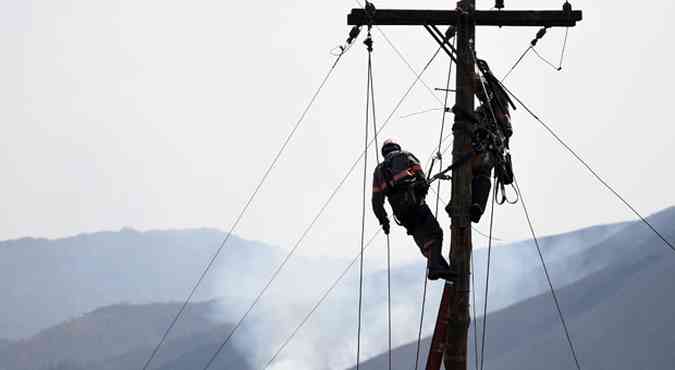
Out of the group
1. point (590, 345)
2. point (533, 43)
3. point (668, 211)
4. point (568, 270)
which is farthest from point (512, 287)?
point (533, 43)

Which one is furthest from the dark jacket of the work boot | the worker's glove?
the work boot

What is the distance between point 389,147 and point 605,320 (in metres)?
136

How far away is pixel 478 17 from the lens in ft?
62.4

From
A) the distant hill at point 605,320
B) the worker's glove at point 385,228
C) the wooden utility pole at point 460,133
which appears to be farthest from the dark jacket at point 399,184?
the distant hill at point 605,320

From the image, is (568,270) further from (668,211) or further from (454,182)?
(454,182)

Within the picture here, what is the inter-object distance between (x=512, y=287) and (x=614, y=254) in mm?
17531

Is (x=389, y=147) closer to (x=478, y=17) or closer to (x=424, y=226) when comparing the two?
(x=424, y=226)

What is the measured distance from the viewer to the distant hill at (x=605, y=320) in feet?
441

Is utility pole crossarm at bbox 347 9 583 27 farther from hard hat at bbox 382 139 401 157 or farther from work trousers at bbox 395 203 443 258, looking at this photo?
work trousers at bbox 395 203 443 258

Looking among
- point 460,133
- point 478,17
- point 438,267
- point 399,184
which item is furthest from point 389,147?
point 478,17

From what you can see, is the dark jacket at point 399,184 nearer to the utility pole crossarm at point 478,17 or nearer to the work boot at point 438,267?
the work boot at point 438,267

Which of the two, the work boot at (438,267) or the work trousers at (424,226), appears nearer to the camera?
the work boot at (438,267)

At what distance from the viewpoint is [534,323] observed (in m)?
178

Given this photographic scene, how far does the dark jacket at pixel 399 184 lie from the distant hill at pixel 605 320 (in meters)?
111
